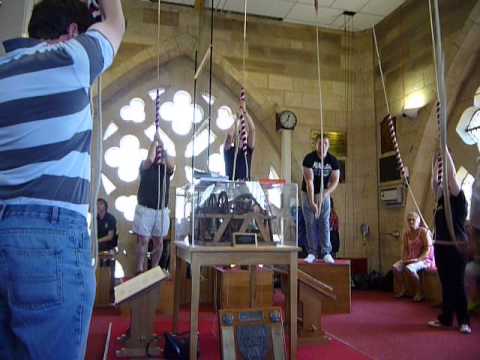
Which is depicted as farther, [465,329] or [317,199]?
[317,199]

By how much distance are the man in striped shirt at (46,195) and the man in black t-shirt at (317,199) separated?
3576 millimetres

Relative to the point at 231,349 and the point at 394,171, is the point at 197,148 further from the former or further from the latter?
the point at 231,349

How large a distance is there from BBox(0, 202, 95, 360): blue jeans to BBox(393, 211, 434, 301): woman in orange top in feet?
17.2

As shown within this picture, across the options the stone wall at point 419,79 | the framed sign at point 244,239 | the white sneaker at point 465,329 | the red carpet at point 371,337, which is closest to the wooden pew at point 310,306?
the red carpet at point 371,337

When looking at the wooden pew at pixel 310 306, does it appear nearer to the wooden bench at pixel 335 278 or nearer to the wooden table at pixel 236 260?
the wooden table at pixel 236 260

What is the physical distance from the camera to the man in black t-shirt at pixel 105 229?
18.5 ft

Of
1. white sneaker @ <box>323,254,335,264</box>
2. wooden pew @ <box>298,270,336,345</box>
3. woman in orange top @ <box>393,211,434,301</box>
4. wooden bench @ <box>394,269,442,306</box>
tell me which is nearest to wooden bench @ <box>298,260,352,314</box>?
white sneaker @ <box>323,254,335,264</box>

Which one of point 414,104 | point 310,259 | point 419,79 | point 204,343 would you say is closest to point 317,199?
point 310,259

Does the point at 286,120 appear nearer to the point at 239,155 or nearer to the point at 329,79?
the point at 329,79

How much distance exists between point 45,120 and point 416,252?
17.9ft

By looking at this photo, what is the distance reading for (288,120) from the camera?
7039 mm

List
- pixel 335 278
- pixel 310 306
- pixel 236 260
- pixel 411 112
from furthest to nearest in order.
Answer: pixel 411 112 < pixel 335 278 < pixel 310 306 < pixel 236 260

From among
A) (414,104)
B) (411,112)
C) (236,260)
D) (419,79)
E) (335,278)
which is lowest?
(335,278)

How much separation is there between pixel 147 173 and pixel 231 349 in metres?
2.29
